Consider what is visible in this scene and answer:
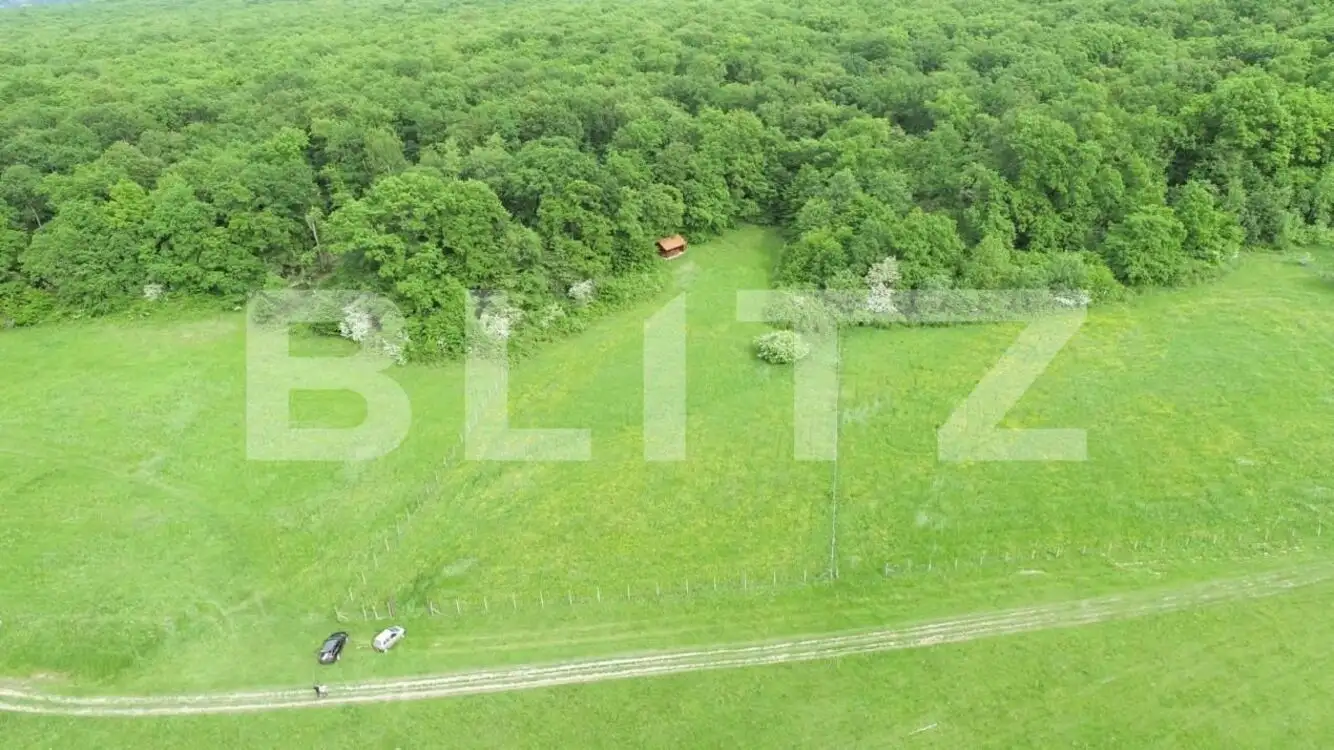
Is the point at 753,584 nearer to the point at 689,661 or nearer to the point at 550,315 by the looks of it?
the point at 689,661

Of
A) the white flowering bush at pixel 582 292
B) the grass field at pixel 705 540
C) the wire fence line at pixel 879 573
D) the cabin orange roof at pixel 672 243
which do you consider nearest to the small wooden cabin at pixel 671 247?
the cabin orange roof at pixel 672 243

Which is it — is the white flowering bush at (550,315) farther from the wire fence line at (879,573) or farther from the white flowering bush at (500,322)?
the wire fence line at (879,573)

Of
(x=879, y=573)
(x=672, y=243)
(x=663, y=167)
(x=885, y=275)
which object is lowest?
(x=879, y=573)

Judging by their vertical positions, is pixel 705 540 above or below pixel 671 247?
below

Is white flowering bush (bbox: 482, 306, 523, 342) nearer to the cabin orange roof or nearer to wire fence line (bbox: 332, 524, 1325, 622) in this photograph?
the cabin orange roof

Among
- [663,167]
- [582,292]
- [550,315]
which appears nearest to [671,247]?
[663,167]

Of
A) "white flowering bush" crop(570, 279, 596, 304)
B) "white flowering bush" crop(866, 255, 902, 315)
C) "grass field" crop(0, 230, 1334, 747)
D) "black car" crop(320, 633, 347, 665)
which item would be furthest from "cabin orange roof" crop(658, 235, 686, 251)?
"black car" crop(320, 633, 347, 665)

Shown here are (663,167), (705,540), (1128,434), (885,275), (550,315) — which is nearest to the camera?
(705,540)

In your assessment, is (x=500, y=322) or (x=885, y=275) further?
(x=885, y=275)
